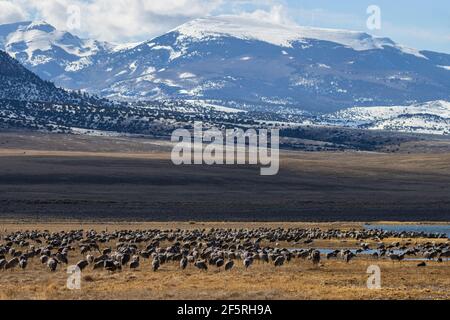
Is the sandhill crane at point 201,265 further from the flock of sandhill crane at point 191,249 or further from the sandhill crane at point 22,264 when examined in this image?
the sandhill crane at point 22,264

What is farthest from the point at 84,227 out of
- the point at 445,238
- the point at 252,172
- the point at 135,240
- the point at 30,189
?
the point at 252,172

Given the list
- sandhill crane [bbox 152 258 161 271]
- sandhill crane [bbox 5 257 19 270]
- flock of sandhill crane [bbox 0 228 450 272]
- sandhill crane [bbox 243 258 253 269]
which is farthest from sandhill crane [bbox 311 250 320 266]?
sandhill crane [bbox 5 257 19 270]

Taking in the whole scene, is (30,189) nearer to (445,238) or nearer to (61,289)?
(445,238)

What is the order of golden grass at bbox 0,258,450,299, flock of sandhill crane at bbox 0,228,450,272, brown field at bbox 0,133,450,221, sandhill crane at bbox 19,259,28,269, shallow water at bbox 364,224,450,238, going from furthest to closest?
1. brown field at bbox 0,133,450,221
2. shallow water at bbox 364,224,450,238
3. flock of sandhill crane at bbox 0,228,450,272
4. sandhill crane at bbox 19,259,28,269
5. golden grass at bbox 0,258,450,299

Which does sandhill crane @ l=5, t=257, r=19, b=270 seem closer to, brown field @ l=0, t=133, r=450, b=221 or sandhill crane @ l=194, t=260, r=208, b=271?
sandhill crane @ l=194, t=260, r=208, b=271

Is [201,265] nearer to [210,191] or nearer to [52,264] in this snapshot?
[52,264]

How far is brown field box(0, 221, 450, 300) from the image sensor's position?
3281 cm

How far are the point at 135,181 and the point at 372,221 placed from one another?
135 feet

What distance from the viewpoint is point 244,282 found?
37844 mm

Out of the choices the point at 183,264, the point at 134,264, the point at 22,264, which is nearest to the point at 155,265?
the point at 134,264

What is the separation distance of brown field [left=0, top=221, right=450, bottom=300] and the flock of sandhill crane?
61 centimetres

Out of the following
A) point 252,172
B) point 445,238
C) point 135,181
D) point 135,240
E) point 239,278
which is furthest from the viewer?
point 252,172

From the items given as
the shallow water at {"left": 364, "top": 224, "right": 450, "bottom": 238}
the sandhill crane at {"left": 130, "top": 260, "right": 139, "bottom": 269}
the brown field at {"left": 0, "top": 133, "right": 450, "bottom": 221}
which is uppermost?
the sandhill crane at {"left": 130, "top": 260, "right": 139, "bottom": 269}
